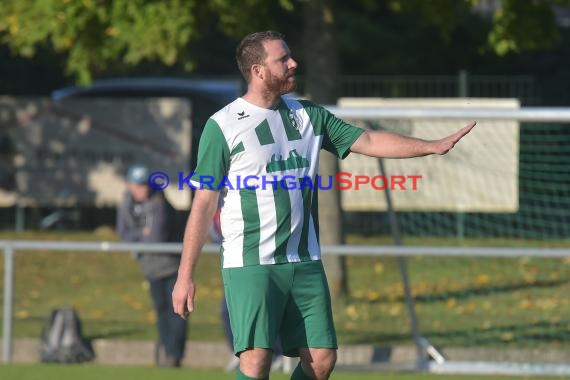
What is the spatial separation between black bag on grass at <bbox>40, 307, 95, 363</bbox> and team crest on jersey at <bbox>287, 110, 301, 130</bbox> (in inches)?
234

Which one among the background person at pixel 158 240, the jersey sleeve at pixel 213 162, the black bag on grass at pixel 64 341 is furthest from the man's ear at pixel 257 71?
the black bag on grass at pixel 64 341

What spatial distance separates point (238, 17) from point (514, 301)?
3.97 meters

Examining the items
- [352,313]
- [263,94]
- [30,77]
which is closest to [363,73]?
[30,77]

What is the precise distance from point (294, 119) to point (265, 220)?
48 centimetres

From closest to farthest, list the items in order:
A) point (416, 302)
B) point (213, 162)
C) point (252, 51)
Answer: point (213, 162) < point (252, 51) < point (416, 302)

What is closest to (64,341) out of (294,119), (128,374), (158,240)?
(158,240)

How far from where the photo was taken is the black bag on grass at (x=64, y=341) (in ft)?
37.3

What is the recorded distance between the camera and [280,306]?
5824 mm

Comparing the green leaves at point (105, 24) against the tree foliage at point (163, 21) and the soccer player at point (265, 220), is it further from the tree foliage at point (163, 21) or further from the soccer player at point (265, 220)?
the soccer player at point (265, 220)

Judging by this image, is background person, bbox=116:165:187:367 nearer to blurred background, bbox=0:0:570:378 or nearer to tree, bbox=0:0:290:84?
blurred background, bbox=0:0:570:378

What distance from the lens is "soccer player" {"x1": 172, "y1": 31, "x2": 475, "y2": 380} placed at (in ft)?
18.9

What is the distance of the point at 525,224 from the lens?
1210 cm

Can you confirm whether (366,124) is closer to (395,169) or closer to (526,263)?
(395,169)

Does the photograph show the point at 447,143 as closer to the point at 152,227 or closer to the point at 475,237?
the point at 152,227
